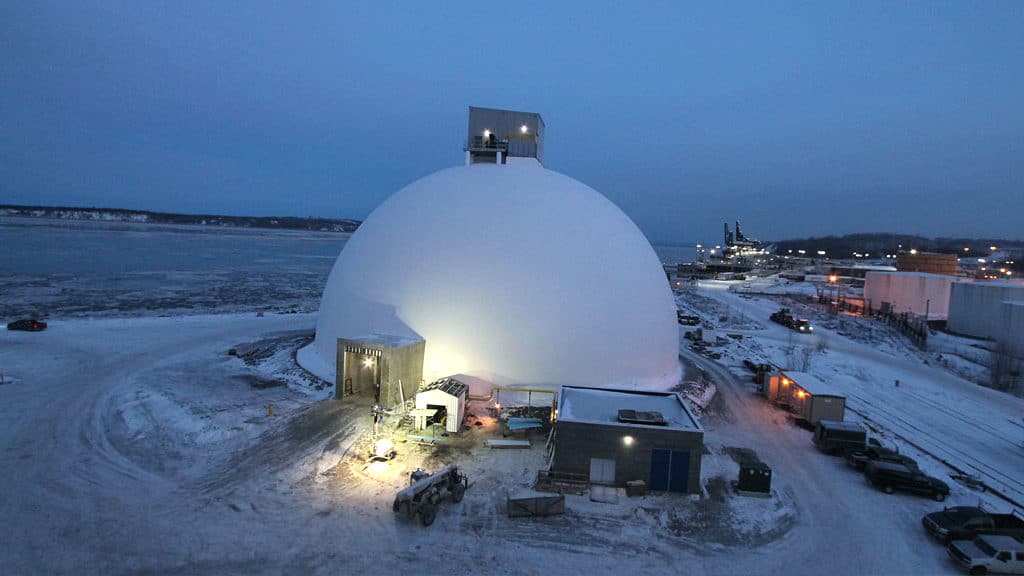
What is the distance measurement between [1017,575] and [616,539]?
7617mm

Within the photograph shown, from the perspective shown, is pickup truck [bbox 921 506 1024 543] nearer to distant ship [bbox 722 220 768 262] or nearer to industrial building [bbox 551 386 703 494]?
industrial building [bbox 551 386 703 494]

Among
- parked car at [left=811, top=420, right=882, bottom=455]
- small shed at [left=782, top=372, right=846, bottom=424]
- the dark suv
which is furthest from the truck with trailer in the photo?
the dark suv

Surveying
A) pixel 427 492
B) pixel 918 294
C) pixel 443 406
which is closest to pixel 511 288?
pixel 443 406

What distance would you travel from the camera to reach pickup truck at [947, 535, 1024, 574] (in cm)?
977

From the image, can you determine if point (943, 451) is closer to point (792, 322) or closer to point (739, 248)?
point (792, 322)

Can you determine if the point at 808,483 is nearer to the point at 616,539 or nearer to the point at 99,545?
the point at 616,539

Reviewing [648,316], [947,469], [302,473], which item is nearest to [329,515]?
[302,473]

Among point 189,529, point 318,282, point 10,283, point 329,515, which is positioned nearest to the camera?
point 189,529

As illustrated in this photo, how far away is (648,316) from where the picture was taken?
64.1ft

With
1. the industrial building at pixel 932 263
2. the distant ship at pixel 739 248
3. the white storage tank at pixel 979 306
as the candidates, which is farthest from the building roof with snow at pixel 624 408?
the distant ship at pixel 739 248

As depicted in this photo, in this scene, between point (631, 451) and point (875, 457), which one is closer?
point (631, 451)

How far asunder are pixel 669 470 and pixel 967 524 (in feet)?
19.7

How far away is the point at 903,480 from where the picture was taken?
13.0m

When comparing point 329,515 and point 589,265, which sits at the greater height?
point 589,265
